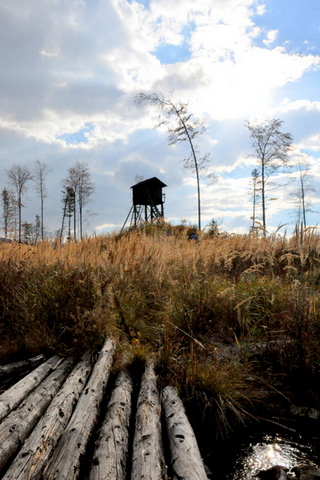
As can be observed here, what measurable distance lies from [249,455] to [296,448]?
37 cm

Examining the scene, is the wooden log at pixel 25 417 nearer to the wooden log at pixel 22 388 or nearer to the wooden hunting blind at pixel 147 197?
the wooden log at pixel 22 388

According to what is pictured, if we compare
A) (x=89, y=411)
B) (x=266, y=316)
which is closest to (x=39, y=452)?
(x=89, y=411)

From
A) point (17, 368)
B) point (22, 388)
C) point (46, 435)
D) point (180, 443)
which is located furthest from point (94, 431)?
point (17, 368)

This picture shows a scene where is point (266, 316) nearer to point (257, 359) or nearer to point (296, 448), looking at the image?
point (257, 359)

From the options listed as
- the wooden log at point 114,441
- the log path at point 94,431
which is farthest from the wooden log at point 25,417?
the wooden log at point 114,441

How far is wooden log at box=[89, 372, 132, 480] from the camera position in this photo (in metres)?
1.78

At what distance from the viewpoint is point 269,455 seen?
7.62ft

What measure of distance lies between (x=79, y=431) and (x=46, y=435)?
21 cm

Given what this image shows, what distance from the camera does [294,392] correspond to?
→ 3.03 m

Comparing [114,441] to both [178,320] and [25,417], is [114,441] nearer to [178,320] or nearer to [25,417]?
[25,417]

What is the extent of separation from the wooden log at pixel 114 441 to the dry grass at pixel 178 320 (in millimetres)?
561

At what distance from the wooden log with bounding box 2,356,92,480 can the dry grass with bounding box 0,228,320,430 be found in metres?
0.65

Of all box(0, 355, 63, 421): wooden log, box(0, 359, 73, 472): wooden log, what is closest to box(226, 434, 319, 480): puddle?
box(0, 359, 73, 472): wooden log

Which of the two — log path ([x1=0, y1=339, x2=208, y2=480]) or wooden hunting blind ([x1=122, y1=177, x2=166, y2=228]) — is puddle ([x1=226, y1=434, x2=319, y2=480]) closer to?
log path ([x1=0, y1=339, x2=208, y2=480])
